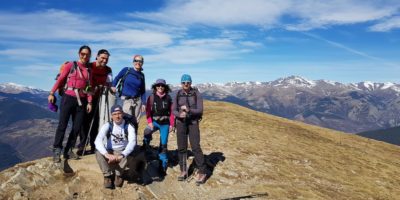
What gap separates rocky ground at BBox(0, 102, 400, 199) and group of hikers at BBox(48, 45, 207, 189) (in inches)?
31.8

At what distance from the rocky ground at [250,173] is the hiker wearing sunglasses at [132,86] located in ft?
9.85

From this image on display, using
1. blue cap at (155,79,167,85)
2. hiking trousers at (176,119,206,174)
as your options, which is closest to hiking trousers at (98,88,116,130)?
blue cap at (155,79,167,85)

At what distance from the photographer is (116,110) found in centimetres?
1367

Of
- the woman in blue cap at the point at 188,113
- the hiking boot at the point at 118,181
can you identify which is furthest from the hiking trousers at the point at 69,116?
the woman in blue cap at the point at 188,113

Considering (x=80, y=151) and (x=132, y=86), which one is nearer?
(x=132, y=86)

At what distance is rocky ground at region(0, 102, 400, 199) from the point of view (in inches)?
571

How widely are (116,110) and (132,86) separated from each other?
2.12 m

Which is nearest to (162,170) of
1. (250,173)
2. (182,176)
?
(182,176)

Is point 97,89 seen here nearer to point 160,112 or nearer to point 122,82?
point 122,82

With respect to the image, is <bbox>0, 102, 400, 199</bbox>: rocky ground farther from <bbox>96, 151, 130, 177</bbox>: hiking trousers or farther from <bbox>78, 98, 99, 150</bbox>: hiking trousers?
<bbox>78, 98, 99, 150</bbox>: hiking trousers

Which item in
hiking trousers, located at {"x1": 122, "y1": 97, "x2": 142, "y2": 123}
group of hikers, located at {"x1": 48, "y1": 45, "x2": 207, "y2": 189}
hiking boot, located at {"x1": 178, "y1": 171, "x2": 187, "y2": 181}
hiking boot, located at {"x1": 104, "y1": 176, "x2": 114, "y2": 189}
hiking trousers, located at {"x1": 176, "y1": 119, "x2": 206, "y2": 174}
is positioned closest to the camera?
group of hikers, located at {"x1": 48, "y1": 45, "x2": 207, "y2": 189}

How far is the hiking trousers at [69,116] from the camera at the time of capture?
14.5 meters

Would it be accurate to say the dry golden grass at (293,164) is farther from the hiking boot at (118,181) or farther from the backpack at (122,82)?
the backpack at (122,82)

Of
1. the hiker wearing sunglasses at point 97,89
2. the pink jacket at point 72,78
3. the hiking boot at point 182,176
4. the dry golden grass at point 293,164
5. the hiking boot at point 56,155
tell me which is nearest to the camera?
the pink jacket at point 72,78
